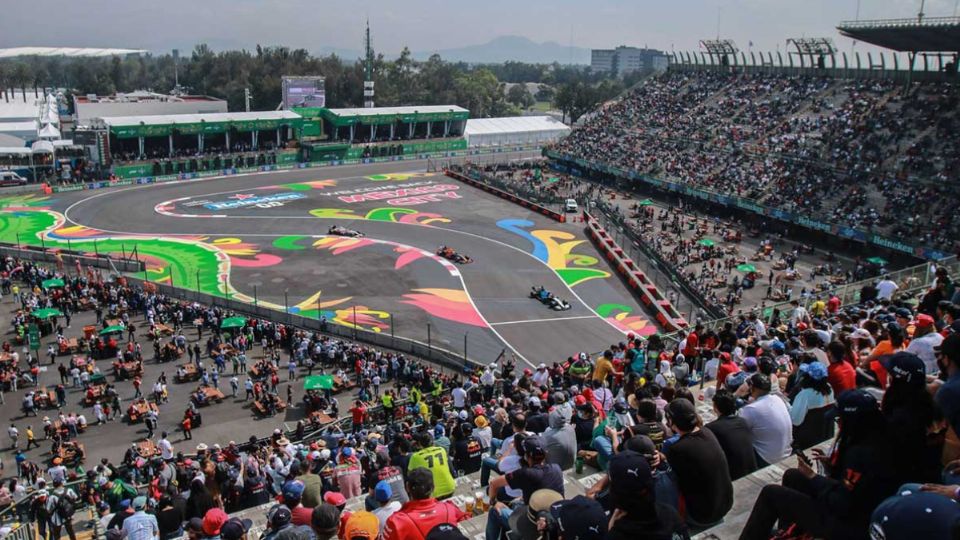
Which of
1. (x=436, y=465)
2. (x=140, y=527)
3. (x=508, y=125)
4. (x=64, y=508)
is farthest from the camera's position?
(x=508, y=125)

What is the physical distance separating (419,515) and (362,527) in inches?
23.1

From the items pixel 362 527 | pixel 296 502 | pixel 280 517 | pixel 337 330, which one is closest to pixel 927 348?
pixel 362 527

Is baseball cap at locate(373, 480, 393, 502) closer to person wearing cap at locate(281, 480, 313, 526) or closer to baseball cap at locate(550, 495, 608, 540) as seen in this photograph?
person wearing cap at locate(281, 480, 313, 526)

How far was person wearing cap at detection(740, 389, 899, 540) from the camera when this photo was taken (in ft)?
20.3

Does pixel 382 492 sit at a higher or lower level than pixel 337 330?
higher

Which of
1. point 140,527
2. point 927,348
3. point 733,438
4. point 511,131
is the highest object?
point 511,131

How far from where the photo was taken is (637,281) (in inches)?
1740

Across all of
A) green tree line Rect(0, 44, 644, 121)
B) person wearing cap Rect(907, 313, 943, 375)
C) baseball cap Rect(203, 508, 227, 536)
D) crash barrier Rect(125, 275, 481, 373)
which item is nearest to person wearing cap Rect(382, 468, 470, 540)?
baseball cap Rect(203, 508, 227, 536)

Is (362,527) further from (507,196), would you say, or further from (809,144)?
(809,144)

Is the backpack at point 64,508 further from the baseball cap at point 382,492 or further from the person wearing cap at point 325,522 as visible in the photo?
the person wearing cap at point 325,522

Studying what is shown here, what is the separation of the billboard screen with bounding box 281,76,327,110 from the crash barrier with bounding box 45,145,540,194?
1341cm

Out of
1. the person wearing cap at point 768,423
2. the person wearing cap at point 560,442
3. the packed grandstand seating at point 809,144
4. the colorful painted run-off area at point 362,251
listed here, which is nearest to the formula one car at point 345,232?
the colorful painted run-off area at point 362,251

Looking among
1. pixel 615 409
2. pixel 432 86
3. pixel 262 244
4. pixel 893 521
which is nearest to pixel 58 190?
pixel 262 244

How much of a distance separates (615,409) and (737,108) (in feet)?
236
